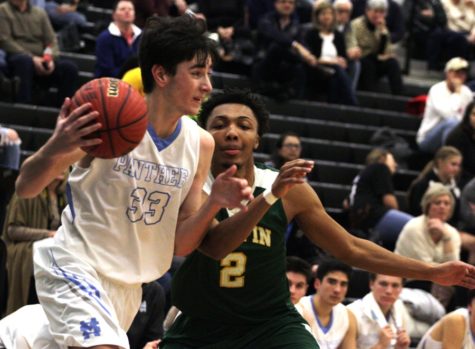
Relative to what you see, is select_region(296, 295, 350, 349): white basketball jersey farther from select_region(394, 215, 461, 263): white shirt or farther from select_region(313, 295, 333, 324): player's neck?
select_region(394, 215, 461, 263): white shirt

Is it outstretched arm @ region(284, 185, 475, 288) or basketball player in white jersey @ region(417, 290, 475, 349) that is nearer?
outstretched arm @ region(284, 185, 475, 288)

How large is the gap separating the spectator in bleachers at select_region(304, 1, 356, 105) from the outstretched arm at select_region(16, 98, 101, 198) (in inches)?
330

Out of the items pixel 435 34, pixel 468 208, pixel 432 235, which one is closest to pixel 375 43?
pixel 435 34

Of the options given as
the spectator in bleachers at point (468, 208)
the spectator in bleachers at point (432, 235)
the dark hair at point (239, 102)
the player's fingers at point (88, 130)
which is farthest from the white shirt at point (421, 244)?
the player's fingers at point (88, 130)

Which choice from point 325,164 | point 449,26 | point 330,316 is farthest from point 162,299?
point 449,26

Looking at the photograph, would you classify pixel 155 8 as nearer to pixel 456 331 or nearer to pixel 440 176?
pixel 440 176

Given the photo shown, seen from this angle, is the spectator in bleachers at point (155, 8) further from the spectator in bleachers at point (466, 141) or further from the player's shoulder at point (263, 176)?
the player's shoulder at point (263, 176)

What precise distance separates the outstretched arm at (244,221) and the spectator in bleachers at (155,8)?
6.99m

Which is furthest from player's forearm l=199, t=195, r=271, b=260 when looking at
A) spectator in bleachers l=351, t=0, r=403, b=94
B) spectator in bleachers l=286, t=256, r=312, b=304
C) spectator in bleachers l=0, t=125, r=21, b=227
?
spectator in bleachers l=351, t=0, r=403, b=94

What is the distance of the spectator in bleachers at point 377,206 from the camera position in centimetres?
1044

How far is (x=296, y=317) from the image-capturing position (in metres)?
Answer: 5.64

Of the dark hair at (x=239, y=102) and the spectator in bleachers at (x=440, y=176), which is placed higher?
the dark hair at (x=239, y=102)

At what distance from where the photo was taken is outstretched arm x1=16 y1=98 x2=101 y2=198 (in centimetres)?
446

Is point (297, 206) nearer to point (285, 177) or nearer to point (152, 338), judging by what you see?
point (285, 177)
